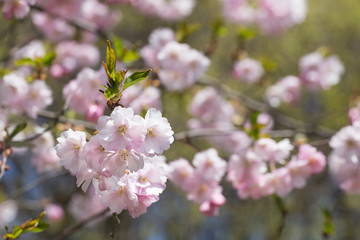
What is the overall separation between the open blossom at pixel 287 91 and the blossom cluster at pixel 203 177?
1.93m

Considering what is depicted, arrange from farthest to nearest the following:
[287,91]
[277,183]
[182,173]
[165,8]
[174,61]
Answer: [165,8], [287,91], [174,61], [182,173], [277,183]

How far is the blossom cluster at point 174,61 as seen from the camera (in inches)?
120

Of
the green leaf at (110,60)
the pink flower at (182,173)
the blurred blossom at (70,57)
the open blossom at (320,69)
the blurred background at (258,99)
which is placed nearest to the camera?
the green leaf at (110,60)

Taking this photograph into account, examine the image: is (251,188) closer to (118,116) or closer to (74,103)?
(74,103)

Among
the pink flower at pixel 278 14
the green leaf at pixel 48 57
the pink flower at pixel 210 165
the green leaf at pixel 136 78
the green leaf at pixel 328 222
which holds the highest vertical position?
the pink flower at pixel 278 14

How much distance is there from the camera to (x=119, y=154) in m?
1.37

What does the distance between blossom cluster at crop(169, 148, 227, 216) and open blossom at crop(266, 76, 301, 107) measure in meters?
1.93

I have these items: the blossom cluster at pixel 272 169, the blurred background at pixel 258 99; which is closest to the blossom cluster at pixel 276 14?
the blossom cluster at pixel 272 169

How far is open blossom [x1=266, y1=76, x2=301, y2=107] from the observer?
4.46 metres

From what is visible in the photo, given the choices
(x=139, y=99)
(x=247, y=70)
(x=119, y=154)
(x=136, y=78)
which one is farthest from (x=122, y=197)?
(x=247, y=70)

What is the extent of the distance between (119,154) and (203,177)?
137 cm

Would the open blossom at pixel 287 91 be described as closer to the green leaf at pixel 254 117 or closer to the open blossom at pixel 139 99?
the open blossom at pixel 139 99

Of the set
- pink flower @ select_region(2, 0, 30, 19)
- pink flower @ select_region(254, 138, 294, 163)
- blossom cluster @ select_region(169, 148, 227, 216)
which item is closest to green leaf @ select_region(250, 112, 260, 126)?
pink flower @ select_region(254, 138, 294, 163)

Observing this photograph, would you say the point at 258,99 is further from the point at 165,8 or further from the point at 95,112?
the point at 95,112
